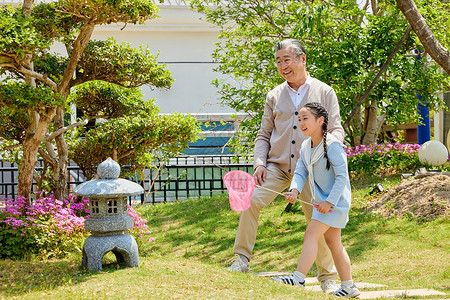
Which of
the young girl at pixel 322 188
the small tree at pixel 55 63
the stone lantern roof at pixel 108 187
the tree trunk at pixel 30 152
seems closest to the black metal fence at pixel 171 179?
the small tree at pixel 55 63

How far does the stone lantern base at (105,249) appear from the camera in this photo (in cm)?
456

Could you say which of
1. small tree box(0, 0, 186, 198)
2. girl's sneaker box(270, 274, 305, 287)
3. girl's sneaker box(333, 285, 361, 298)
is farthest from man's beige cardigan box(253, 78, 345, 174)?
small tree box(0, 0, 186, 198)

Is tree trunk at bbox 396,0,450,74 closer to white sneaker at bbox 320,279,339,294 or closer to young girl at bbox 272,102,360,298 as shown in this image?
young girl at bbox 272,102,360,298

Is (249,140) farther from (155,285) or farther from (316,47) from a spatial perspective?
(155,285)

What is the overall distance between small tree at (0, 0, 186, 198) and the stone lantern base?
183 cm

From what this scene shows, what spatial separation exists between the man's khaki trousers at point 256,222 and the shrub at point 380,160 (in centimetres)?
726

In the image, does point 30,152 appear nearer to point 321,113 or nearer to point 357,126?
point 321,113

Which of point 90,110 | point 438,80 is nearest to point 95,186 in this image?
point 90,110

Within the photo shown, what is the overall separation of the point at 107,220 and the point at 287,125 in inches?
68.7

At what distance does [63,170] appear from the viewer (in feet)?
22.6

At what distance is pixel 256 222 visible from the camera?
14.3 feet

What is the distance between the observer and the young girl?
12.7ft

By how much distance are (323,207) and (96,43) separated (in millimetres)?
4411

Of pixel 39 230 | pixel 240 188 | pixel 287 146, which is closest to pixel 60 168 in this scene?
pixel 39 230
